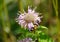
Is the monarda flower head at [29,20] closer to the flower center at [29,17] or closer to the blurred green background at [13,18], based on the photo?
the flower center at [29,17]

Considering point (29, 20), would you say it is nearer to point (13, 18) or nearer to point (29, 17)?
point (29, 17)

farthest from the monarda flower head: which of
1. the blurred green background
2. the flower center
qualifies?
the blurred green background

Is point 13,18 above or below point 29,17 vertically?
below

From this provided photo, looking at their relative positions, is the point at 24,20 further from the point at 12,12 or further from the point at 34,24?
the point at 12,12

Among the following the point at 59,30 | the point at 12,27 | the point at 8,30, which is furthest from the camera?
the point at 12,27

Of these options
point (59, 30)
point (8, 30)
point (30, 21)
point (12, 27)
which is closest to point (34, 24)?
point (30, 21)

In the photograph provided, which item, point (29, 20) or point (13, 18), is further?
point (13, 18)

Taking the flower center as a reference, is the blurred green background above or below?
below

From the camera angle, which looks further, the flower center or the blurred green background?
the blurred green background

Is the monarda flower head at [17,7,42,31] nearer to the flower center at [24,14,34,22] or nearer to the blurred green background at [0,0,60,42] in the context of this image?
the flower center at [24,14,34,22]

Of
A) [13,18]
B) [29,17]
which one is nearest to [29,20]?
[29,17]

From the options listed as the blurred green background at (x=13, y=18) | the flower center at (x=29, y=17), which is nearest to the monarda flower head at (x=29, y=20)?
the flower center at (x=29, y=17)
